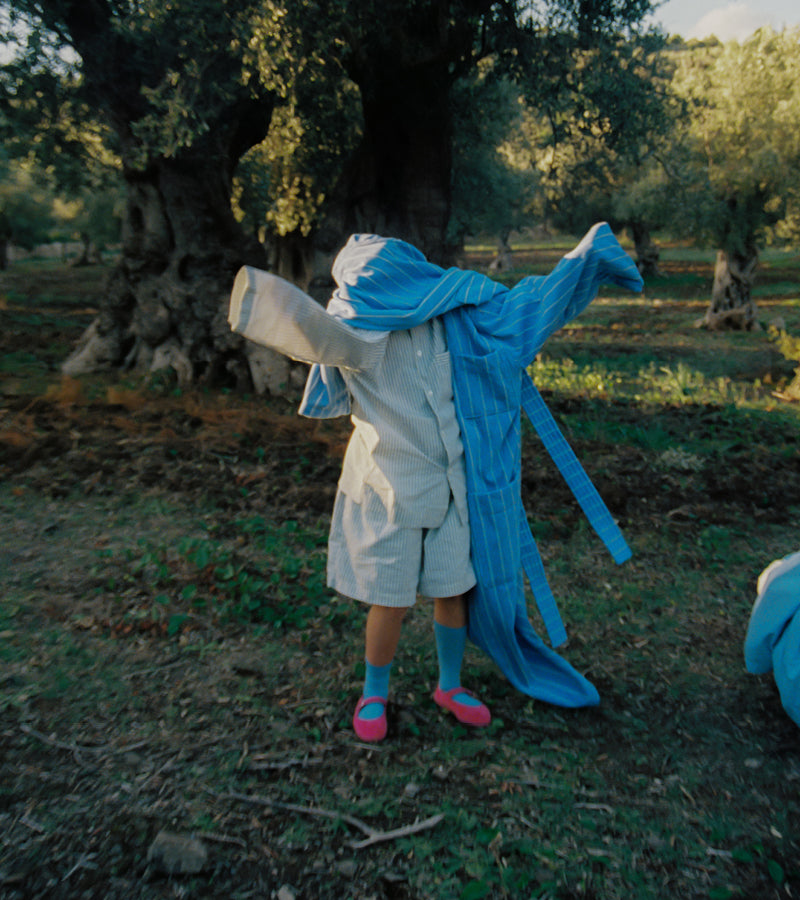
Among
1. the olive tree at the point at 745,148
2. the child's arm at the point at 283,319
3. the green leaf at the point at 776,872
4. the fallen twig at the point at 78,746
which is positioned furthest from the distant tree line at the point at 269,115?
the green leaf at the point at 776,872

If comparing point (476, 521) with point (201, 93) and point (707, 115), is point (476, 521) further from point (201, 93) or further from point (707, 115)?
point (707, 115)

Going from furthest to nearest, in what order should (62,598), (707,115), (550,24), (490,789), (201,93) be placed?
1. (707,115)
2. (550,24)
3. (201,93)
4. (62,598)
5. (490,789)

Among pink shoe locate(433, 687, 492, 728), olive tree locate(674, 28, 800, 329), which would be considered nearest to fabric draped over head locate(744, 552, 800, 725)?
pink shoe locate(433, 687, 492, 728)

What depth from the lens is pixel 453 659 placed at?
9.59 feet

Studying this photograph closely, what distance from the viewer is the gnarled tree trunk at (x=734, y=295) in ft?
51.4

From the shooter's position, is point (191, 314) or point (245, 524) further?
point (191, 314)

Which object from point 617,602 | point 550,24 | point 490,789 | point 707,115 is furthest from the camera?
point 707,115

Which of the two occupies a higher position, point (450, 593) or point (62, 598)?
point (450, 593)

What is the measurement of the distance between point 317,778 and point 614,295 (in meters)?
25.0

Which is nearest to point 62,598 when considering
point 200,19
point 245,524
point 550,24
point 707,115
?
point 245,524

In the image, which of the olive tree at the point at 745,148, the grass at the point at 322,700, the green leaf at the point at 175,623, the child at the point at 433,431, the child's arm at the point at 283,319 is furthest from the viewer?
the olive tree at the point at 745,148

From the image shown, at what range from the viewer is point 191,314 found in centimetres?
798

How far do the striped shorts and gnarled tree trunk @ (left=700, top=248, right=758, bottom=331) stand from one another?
1500 centimetres

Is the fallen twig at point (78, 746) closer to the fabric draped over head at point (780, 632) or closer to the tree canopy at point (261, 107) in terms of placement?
the fabric draped over head at point (780, 632)
